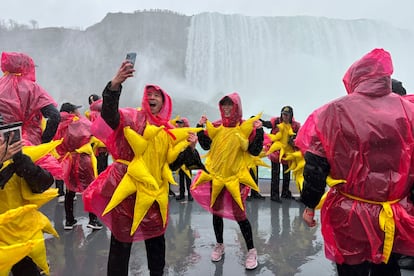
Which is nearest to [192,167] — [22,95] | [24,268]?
[24,268]

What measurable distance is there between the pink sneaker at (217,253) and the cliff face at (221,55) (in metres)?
16.8

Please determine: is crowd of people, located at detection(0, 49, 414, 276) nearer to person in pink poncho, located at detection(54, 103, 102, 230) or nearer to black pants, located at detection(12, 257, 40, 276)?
black pants, located at detection(12, 257, 40, 276)

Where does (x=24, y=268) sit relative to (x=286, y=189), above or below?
above

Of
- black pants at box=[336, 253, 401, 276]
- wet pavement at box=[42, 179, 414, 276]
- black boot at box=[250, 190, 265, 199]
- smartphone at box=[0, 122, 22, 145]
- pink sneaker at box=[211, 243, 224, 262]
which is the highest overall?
smartphone at box=[0, 122, 22, 145]

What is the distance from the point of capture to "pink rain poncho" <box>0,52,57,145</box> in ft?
11.3

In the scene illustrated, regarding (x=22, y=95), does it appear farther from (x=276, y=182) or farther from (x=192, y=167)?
(x=276, y=182)

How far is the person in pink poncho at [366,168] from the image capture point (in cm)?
201

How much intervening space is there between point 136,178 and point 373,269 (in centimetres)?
160

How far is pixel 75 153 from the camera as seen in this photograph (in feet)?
15.4

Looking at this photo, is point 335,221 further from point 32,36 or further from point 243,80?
point 32,36

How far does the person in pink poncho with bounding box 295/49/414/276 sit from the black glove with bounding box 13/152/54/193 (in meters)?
1.51

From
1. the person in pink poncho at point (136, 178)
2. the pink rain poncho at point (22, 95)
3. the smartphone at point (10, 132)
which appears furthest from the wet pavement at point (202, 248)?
the smartphone at point (10, 132)

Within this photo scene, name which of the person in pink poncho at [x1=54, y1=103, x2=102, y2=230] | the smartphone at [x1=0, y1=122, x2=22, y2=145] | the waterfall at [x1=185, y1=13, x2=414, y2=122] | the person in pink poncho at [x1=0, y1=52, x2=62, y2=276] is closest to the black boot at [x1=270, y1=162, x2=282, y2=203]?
the person in pink poncho at [x1=54, y1=103, x2=102, y2=230]

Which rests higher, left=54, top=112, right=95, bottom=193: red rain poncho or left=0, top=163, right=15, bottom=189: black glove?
left=0, top=163, right=15, bottom=189: black glove
